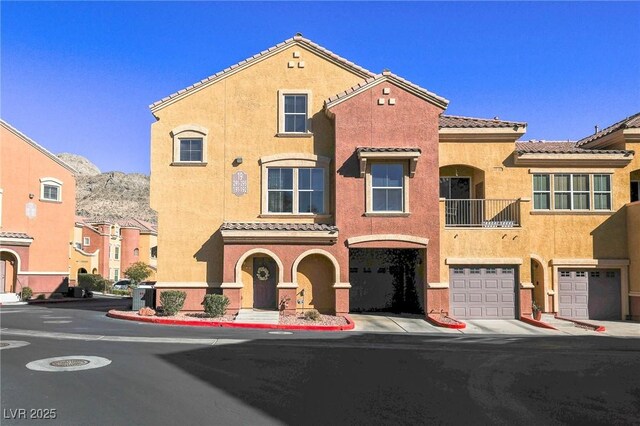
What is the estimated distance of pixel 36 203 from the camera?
114 feet

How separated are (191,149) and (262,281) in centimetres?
675

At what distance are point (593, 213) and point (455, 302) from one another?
26.0 ft

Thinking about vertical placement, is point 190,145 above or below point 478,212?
above

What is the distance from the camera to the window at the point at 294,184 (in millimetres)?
24062

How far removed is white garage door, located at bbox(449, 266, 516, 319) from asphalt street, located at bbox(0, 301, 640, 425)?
6.15m

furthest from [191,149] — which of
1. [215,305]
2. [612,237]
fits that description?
[612,237]

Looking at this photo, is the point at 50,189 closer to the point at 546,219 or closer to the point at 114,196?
the point at 546,219

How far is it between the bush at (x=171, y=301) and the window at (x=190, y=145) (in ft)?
19.2

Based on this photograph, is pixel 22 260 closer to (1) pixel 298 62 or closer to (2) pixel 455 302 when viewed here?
(1) pixel 298 62

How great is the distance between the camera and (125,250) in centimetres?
7312

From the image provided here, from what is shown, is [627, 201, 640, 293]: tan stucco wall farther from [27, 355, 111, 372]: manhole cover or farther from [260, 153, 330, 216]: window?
[27, 355, 111, 372]: manhole cover

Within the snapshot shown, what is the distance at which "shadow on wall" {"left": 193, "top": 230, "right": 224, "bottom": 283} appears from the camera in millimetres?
23783

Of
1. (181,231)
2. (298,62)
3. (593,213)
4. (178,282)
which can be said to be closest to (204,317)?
(178,282)

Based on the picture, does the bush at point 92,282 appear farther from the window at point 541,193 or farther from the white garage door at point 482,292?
the window at point 541,193
